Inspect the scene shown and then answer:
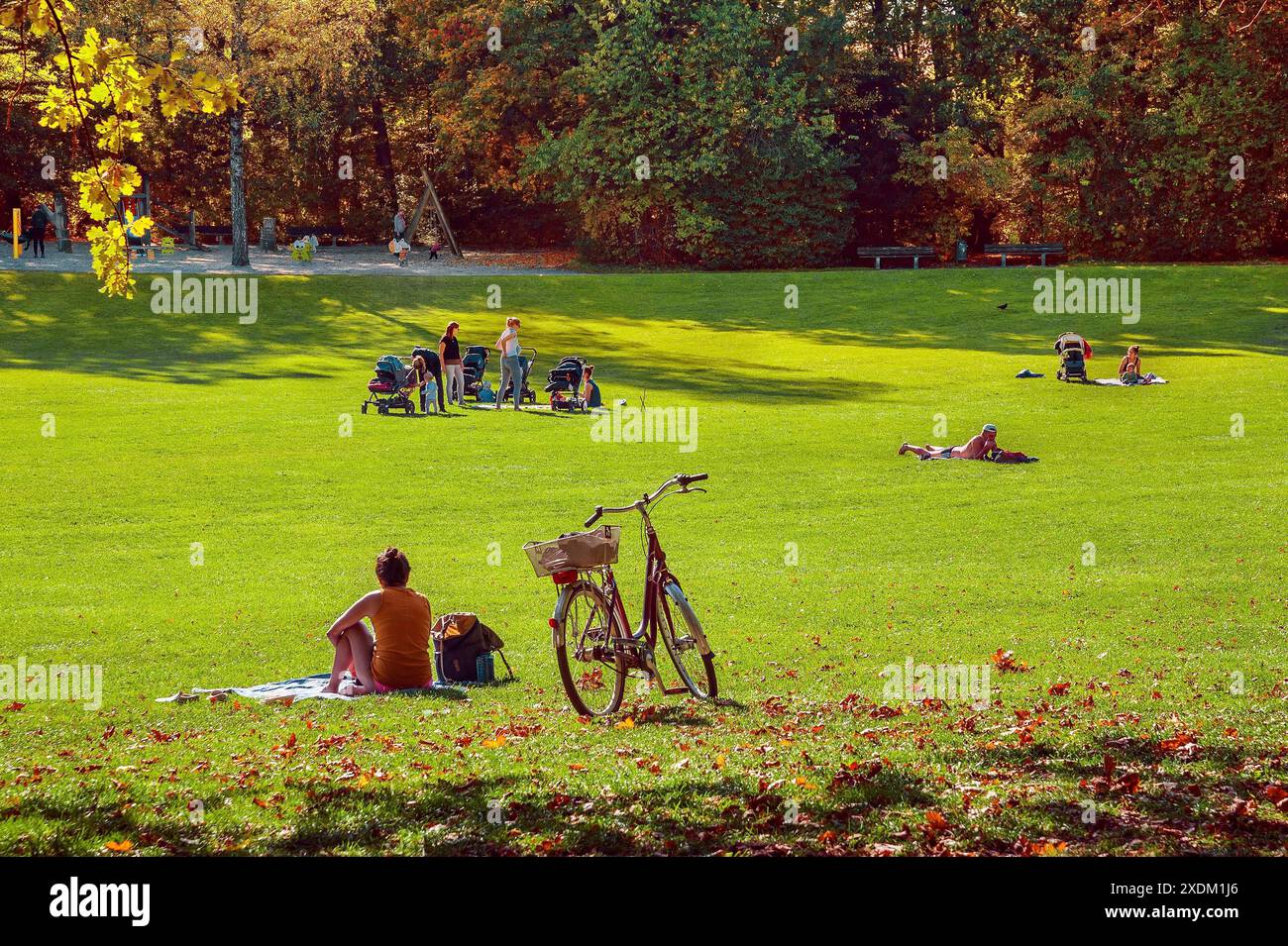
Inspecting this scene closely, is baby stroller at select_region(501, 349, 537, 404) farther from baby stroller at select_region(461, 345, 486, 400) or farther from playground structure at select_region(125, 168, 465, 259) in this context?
playground structure at select_region(125, 168, 465, 259)

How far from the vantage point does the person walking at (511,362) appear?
28203mm

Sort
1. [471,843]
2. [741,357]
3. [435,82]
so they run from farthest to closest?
[435,82] → [741,357] → [471,843]

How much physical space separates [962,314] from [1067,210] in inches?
Result: 640

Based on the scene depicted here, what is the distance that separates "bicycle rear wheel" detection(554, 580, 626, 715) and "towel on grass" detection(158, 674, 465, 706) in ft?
4.99

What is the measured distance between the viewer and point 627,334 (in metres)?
42.2

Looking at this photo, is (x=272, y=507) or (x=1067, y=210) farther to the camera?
(x=1067, y=210)

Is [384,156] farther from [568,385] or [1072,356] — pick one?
[1072,356]

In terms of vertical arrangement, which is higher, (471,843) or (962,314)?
(962,314)

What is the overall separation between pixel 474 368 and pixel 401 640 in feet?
67.6

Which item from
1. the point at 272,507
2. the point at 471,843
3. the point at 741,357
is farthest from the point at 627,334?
the point at 471,843

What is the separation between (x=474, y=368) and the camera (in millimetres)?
31141

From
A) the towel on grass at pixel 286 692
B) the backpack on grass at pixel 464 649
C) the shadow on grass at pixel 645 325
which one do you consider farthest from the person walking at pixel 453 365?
the towel on grass at pixel 286 692
